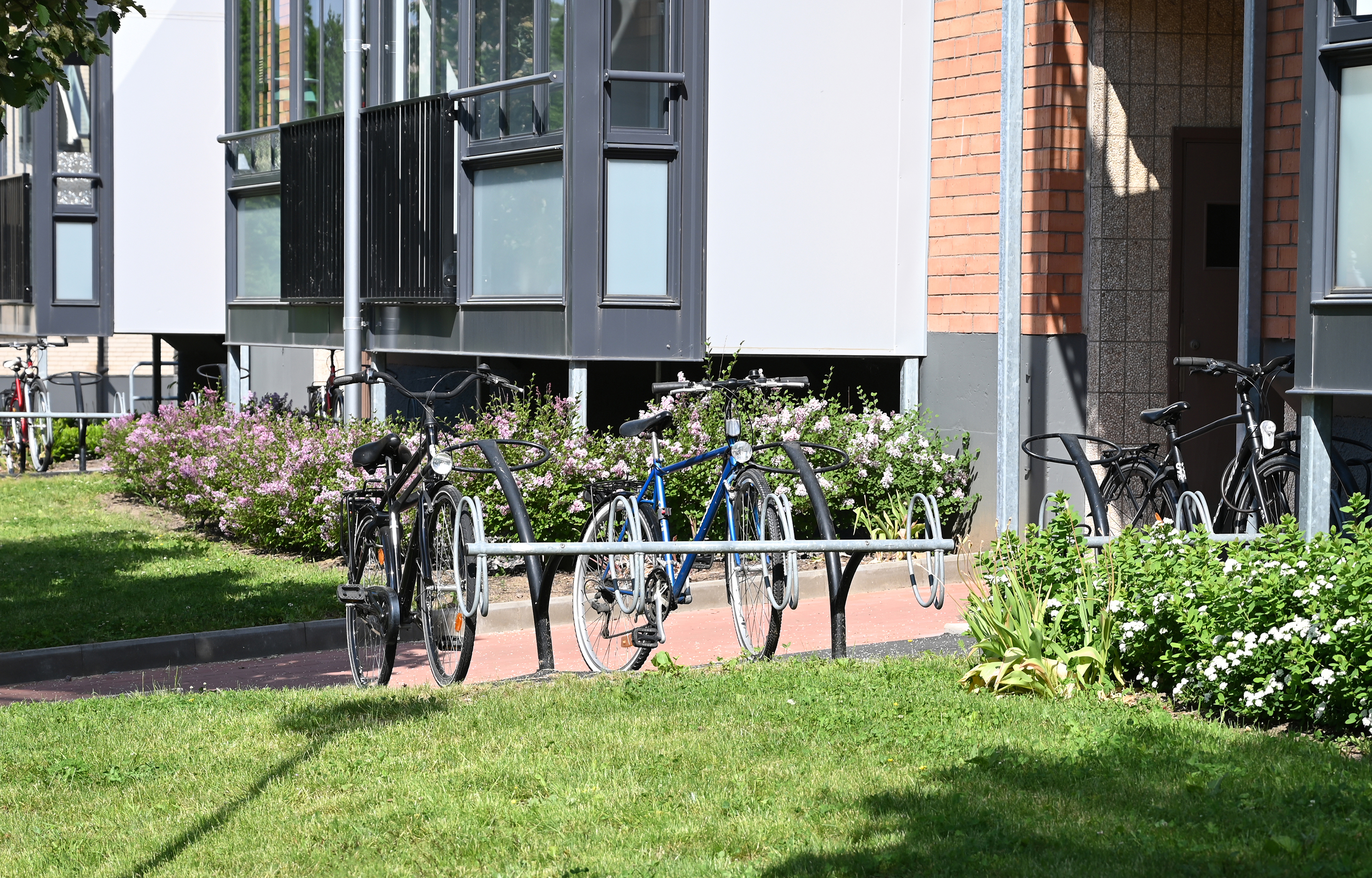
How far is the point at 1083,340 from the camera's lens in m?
12.9

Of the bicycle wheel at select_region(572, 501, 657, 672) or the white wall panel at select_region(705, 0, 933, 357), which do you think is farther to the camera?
the white wall panel at select_region(705, 0, 933, 357)

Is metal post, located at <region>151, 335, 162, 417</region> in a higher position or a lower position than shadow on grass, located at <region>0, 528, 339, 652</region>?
higher

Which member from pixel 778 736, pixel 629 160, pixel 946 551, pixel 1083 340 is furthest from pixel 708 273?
pixel 778 736

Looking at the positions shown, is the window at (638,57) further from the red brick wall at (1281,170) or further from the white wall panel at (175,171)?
the white wall panel at (175,171)

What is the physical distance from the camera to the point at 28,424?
76.7 feet

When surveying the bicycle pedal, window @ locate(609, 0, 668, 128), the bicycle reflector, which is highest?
window @ locate(609, 0, 668, 128)

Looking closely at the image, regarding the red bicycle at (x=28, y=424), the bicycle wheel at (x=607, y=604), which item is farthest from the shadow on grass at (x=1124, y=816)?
the red bicycle at (x=28, y=424)

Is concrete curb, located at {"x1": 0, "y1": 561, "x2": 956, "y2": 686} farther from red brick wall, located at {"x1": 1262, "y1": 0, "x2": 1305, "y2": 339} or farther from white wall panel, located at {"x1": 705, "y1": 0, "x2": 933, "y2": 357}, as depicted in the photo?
red brick wall, located at {"x1": 1262, "y1": 0, "x2": 1305, "y2": 339}

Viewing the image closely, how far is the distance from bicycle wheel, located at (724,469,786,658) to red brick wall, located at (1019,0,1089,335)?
5.13 m

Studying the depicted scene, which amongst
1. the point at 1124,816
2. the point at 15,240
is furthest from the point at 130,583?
the point at 15,240

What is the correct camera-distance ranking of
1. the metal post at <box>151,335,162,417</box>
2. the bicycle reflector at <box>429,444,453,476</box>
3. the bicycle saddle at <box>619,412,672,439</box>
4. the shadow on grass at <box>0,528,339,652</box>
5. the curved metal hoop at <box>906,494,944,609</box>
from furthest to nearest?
the metal post at <box>151,335,162,417</box> → the shadow on grass at <box>0,528,339,652</box> → the bicycle saddle at <box>619,412,672,439</box> → the bicycle reflector at <box>429,444,453,476</box> → the curved metal hoop at <box>906,494,944,609</box>

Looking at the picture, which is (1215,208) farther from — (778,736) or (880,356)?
(778,736)

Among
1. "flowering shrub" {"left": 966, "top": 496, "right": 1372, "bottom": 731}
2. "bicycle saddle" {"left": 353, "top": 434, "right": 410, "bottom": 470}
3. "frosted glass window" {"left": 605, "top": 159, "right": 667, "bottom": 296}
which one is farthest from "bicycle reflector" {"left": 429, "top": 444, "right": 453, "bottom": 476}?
"frosted glass window" {"left": 605, "top": 159, "right": 667, "bottom": 296}

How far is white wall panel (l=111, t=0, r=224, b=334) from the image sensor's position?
76.5ft
